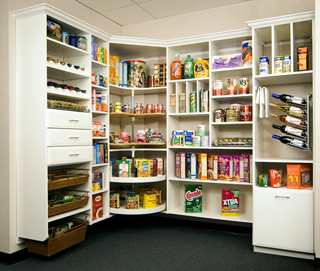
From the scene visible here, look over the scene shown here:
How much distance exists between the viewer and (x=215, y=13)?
388 centimetres

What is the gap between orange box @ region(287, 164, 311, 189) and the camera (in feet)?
9.62

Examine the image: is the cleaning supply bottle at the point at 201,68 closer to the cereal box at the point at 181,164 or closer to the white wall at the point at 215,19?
the white wall at the point at 215,19

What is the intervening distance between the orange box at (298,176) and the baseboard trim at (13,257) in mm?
2635

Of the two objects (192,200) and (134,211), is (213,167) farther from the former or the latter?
(134,211)

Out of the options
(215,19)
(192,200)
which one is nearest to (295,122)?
(192,200)

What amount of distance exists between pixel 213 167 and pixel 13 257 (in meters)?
2.24

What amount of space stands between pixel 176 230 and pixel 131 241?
0.68m

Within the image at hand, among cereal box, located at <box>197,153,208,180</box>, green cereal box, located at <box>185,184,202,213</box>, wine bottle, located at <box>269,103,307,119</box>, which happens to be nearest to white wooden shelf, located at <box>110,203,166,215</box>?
green cereal box, located at <box>185,184,202,213</box>

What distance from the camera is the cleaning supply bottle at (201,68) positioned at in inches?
144

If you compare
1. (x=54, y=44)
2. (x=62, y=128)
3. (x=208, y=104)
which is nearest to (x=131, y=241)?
(x=62, y=128)

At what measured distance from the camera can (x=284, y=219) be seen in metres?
2.93

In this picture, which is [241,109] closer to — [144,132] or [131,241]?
[144,132]

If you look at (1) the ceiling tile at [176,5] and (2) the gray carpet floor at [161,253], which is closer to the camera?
(2) the gray carpet floor at [161,253]

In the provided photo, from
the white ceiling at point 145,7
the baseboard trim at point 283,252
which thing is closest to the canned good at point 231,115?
the white ceiling at point 145,7
